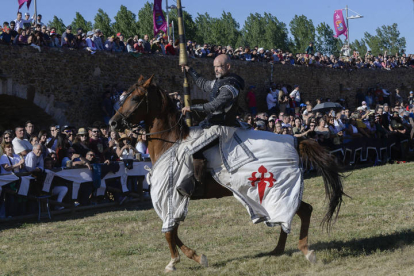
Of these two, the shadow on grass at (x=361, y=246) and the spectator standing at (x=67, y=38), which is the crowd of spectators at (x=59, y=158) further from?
the spectator standing at (x=67, y=38)

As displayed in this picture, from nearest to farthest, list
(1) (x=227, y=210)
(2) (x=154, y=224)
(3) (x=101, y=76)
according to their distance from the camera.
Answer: (2) (x=154, y=224) < (1) (x=227, y=210) < (3) (x=101, y=76)

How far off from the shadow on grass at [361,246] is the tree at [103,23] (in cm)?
4848

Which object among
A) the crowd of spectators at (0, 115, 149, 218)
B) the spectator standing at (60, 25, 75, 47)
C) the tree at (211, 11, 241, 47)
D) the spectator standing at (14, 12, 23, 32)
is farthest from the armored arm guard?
the tree at (211, 11, 241, 47)

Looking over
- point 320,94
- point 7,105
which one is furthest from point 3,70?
point 320,94

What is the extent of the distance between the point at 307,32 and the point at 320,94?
109 feet

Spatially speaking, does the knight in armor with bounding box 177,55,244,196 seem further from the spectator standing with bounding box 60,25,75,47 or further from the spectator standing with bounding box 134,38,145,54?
the spectator standing with bounding box 134,38,145,54

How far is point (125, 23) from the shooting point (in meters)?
53.2

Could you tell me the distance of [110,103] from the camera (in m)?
19.8

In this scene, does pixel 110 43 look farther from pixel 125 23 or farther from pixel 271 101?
pixel 125 23

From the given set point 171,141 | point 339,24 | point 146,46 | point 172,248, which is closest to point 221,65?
point 171,141

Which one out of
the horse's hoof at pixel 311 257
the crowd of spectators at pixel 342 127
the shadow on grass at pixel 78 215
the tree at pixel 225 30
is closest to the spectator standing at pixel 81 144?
the shadow on grass at pixel 78 215

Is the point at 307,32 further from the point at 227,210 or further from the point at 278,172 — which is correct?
the point at 278,172

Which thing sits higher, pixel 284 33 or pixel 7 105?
pixel 284 33

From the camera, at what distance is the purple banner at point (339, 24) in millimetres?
42438
